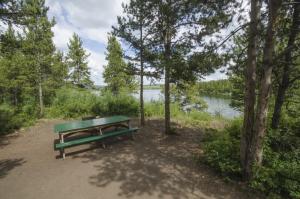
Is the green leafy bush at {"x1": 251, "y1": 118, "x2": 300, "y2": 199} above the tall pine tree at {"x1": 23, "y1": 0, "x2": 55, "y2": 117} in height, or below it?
below

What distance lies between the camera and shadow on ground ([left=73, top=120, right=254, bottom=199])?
391 cm

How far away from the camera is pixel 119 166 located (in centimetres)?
495

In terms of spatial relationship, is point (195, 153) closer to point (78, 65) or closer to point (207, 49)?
point (207, 49)

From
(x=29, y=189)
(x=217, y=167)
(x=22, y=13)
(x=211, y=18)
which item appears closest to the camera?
(x=29, y=189)

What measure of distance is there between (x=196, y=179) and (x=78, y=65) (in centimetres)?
2254

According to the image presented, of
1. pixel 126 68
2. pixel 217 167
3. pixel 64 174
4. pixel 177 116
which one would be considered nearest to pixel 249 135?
pixel 217 167

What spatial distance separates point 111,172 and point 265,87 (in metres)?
4.11

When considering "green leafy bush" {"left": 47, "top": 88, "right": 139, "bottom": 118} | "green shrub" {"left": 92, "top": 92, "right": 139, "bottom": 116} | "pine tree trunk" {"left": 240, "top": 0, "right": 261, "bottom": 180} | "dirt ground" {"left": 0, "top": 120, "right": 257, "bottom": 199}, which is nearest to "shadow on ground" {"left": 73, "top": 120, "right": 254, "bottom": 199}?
"dirt ground" {"left": 0, "top": 120, "right": 257, "bottom": 199}

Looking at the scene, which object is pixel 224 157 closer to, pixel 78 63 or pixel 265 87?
pixel 265 87

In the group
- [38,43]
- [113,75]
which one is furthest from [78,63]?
[38,43]

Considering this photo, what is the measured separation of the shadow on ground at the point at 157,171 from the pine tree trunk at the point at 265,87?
1022 mm

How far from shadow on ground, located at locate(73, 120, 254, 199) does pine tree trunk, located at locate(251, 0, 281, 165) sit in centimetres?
102

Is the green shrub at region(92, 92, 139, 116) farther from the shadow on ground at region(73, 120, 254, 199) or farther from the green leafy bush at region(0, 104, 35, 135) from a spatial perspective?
the shadow on ground at region(73, 120, 254, 199)

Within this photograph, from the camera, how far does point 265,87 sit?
3941 millimetres
